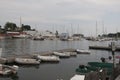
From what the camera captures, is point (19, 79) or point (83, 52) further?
point (83, 52)

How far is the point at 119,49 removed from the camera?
82.9 meters

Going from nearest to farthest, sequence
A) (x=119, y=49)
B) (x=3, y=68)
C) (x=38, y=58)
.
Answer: (x=3, y=68), (x=38, y=58), (x=119, y=49)

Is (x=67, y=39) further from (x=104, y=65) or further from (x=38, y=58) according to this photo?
(x=104, y=65)

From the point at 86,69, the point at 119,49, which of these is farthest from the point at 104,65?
the point at 119,49

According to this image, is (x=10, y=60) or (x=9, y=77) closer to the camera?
(x=9, y=77)

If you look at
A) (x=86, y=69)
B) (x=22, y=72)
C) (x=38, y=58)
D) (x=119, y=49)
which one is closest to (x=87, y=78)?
(x=86, y=69)

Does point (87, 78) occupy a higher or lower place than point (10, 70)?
higher

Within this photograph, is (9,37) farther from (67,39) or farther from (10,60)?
(10,60)

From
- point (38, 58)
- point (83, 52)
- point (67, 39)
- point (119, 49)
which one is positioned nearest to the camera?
point (38, 58)

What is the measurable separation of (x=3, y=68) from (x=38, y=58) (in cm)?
1597

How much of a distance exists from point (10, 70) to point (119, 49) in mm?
53075

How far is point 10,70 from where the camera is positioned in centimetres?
3544

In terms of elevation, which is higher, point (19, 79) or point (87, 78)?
point (87, 78)

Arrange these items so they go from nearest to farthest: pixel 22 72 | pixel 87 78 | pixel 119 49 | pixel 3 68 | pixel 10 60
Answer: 1. pixel 87 78
2. pixel 3 68
3. pixel 22 72
4. pixel 10 60
5. pixel 119 49
